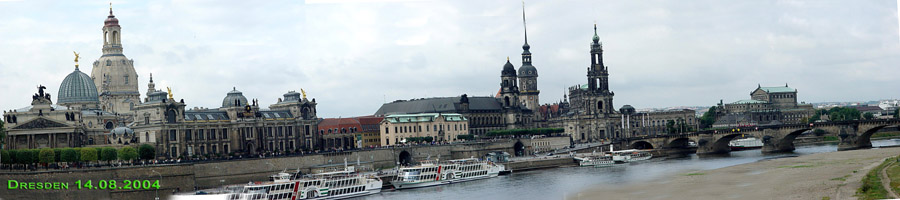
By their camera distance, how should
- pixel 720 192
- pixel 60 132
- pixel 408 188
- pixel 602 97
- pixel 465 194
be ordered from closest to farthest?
pixel 720 192 → pixel 465 194 → pixel 408 188 → pixel 60 132 → pixel 602 97

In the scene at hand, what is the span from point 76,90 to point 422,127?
4489cm

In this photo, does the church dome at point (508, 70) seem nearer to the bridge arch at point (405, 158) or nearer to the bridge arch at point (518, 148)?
the bridge arch at point (518, 148)

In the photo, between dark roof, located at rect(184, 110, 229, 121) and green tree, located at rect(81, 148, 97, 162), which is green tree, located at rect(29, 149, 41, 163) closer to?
green tree, located at rect(81, 148, 97, 162)

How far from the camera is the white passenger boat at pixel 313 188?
3034 inches

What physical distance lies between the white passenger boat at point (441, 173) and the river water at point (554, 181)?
5.49 ft

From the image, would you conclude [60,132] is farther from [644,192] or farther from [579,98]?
[579,98]

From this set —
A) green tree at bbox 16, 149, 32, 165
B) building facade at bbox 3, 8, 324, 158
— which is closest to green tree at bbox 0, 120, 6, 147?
building facade at bbox 3, 8, 324, 158

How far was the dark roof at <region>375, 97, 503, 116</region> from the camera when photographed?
162125mm

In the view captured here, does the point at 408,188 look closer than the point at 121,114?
Yes

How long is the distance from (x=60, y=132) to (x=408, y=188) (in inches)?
1380

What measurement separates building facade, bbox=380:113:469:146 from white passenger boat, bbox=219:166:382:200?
44.2 meters

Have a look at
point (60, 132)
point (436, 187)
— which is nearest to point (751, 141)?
point (436, 187)

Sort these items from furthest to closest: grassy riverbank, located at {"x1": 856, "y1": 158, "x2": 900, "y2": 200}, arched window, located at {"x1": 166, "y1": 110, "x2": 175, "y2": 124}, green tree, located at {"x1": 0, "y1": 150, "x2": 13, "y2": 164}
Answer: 1. arched window, located at {"x1": 166, "y1": 110, "x2": 175, "y2": 124}
2. green tree, located at {"x1": 0, "y1": 150, "x2": 13, "y2": 164}
3. grassy riverbank, located at {"x1": 856, "y1": 158, "x2": 900, "y2": 200}

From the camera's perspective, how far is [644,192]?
246ft
